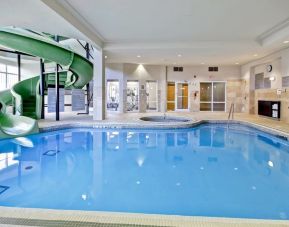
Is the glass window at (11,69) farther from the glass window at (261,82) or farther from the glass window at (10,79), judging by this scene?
the glass window at (261,82)

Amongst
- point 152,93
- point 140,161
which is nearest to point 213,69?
point 152,93

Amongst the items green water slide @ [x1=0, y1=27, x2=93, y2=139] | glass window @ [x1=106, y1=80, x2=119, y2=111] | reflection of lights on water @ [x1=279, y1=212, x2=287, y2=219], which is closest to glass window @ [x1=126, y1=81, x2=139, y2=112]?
glass window @ [x1=106, y1=80, x2=119, y2=111]

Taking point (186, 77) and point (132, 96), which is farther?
point (186, 77)

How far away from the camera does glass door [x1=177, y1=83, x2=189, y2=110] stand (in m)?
15.7

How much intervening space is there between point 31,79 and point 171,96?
8.23 m

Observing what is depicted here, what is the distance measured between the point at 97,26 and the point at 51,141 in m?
3.55

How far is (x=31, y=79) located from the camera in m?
10.7

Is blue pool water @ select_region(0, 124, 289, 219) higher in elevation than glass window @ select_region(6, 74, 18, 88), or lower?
lower

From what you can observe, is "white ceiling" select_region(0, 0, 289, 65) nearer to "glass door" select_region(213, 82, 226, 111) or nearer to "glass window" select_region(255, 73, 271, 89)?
"glass window" select_region(255, 73, 271, 89)

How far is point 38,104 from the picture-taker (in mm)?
10234

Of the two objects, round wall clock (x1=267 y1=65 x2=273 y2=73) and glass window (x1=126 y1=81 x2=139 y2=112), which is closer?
round wall clock (x1=267 y1=65 x2=273 y2=73)

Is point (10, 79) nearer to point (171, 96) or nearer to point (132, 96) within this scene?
point (132, 96)

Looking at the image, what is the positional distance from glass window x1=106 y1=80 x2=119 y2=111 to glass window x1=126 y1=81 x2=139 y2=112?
25.9 inches

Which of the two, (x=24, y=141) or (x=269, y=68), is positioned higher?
(x=269, y=68)
